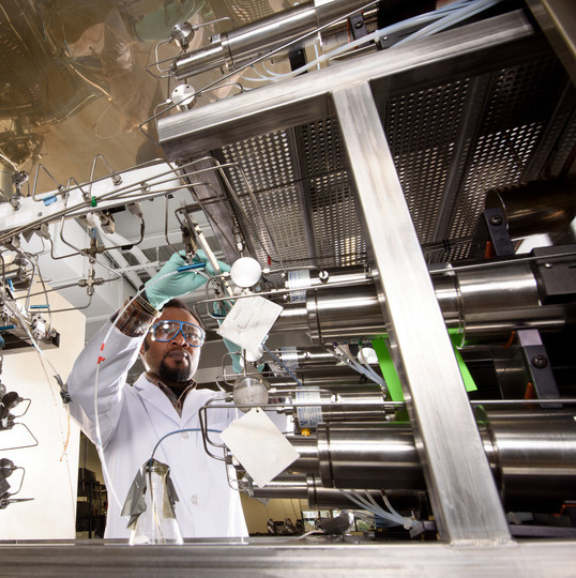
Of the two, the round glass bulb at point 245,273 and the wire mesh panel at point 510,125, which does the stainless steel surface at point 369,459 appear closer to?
the round glass bulb at point 245,273

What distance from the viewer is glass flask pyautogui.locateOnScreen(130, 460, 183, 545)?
0.75 m

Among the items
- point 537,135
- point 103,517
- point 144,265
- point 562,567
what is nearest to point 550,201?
point 537,135

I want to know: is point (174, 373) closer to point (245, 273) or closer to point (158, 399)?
point (158, 399)

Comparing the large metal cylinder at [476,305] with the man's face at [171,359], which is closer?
the large metal cylinder at [476,305]

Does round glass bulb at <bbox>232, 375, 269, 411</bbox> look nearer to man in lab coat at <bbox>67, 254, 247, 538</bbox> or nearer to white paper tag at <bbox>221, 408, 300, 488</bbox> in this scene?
white paper tag at <bbox>221, 408, 300, 488</bbox>

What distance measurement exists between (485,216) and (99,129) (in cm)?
221

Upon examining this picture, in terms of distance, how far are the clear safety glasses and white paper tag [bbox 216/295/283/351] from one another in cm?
161

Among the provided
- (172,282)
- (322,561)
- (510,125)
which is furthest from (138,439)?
(510,125)

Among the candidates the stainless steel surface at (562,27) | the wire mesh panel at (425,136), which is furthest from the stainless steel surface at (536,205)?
the stainless steel surface at (562,27)

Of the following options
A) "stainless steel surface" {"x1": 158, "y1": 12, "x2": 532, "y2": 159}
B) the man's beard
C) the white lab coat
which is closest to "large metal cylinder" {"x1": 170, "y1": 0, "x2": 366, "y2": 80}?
"stainless steel surface" {"x1": 158, "y1": 12, "x2": 532, "y2": 159}

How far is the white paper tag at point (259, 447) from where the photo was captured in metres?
0.56

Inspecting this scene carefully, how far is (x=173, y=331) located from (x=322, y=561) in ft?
6.93

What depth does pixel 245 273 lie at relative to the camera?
80 centimetres

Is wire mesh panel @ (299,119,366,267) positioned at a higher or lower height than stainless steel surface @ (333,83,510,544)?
higher
